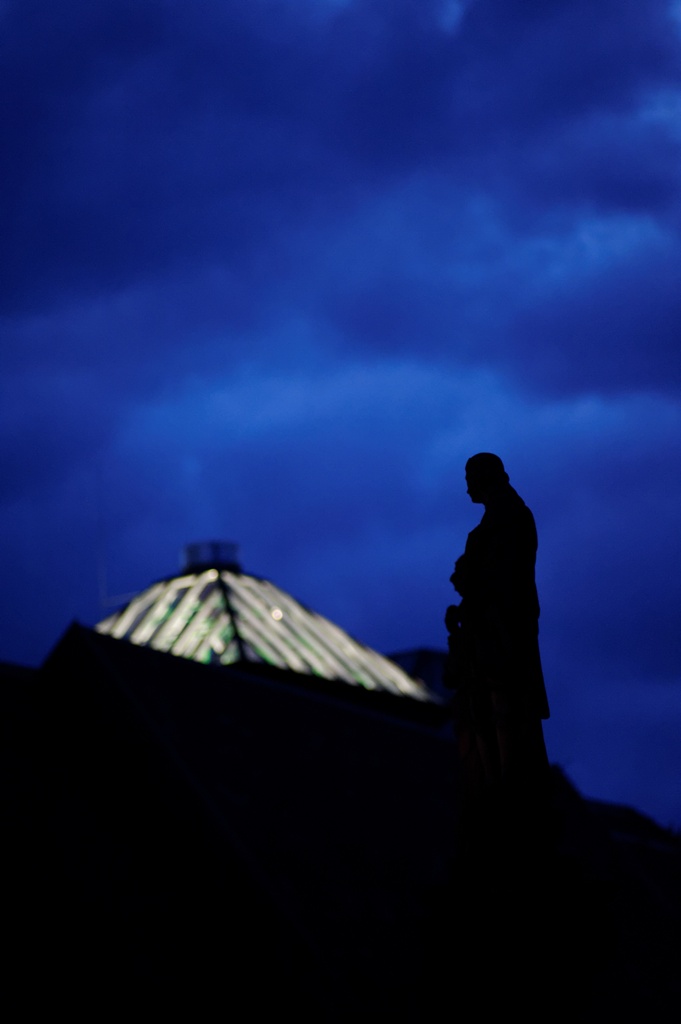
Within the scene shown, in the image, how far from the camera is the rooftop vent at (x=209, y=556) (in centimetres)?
4159

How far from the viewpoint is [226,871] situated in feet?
59.6

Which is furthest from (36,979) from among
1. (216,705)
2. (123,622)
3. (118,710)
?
(123,622)

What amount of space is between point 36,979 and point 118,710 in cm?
583

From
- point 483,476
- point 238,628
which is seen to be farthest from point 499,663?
point 238,628

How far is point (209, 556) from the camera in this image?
41969mm

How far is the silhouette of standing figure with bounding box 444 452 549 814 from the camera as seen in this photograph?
8.27 m

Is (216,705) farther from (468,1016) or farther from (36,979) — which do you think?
(468,1016)

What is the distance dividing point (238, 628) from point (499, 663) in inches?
1067

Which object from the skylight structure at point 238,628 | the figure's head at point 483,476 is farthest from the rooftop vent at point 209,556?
the figure's head at point 483,476

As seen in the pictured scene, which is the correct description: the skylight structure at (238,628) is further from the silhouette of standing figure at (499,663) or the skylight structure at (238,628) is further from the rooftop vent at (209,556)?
the silhouette of standing figure at (499,663)

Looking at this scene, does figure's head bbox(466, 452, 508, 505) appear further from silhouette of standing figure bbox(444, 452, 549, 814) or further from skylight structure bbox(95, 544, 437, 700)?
skylight structure bbox(95, 544, 437, 700)

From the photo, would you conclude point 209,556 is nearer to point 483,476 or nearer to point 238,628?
point 238,628

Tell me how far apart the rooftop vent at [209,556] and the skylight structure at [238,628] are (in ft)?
0.10

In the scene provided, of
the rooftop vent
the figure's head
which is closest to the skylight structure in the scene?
the rooftop vent
